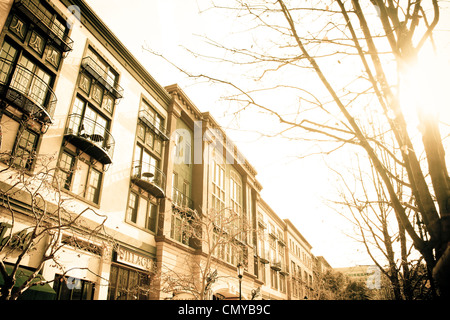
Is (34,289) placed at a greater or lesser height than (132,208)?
lesser

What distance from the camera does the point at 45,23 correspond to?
14.4 m

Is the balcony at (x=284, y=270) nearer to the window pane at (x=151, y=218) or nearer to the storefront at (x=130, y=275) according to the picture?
the window pane at (x=151, y=218)

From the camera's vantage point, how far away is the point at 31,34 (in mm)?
13953

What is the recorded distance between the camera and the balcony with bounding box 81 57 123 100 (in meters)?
16.6

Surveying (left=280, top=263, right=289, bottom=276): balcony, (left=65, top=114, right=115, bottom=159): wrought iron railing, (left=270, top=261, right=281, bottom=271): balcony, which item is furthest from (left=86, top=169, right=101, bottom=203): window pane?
(left=280, top=263, right=289, bottom=276): balcony

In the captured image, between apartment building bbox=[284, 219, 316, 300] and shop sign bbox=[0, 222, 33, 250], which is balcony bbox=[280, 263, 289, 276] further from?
shop sign bbox=[0, 222, 33, 250]

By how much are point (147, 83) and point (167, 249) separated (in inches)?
452

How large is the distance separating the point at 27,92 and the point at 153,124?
980 centimetres

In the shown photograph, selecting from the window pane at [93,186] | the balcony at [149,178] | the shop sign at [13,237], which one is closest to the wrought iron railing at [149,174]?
the balcony at [149,178]

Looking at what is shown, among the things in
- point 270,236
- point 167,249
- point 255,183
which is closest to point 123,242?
point 167,249

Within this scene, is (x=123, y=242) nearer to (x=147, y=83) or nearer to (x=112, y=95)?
(x=112, y=95)

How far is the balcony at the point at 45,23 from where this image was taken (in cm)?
1338

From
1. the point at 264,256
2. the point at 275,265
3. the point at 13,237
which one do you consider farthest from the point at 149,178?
the point at 275,265

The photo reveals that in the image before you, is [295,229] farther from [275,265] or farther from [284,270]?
[275,265]
